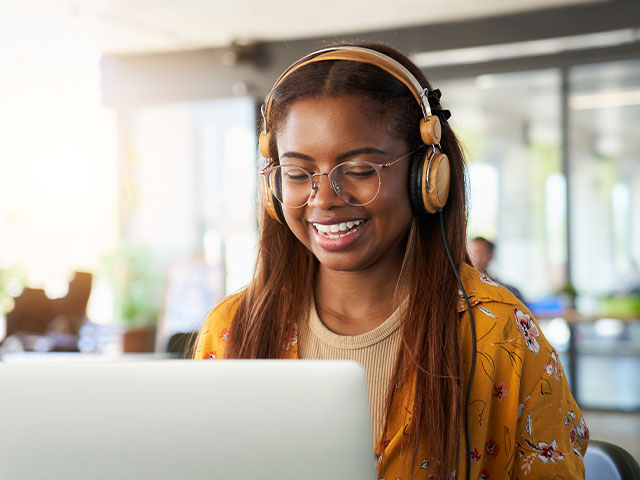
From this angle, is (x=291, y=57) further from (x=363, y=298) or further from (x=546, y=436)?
(x=546, y=436)

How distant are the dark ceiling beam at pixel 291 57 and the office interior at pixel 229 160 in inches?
0.6

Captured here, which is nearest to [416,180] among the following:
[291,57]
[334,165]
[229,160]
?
[334,165]

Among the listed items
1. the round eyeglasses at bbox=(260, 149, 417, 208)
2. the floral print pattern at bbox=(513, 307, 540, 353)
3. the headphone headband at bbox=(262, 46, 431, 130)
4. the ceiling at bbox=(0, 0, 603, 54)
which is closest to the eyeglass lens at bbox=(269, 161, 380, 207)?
the round eyeglasses at bbox=(260, 149, 417, 208)

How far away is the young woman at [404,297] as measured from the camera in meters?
1.02

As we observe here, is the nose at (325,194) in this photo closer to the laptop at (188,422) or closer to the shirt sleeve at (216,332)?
the shirt sleeve at (216,332)

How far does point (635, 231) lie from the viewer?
19.6 feet

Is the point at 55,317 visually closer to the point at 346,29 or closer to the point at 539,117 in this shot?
the point at 346,29

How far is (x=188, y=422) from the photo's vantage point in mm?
601

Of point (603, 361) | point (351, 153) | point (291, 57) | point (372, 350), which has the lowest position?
point (603, 361)

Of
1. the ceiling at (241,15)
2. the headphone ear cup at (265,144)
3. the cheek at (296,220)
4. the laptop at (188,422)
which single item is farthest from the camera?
the ceiling at (241,15)

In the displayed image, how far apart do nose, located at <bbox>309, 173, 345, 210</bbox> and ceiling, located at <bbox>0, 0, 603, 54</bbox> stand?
16.5 feet

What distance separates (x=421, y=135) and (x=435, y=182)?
85 mm

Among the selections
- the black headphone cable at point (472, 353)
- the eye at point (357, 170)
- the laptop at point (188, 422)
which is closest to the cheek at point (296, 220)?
the eye at point (357, 170)

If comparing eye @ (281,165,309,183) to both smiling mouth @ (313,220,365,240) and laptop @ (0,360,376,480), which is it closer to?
smiling mouth @ (313,220,365,240)
